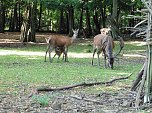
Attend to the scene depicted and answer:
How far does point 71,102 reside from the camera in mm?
8094

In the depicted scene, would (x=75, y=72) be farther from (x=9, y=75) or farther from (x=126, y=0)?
(x=126, y=0)

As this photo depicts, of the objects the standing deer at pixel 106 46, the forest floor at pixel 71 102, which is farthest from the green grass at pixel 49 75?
the forest floor at pixel 71 102

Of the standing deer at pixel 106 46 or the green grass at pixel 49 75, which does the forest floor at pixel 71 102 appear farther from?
the standing deer at pixel 106 46

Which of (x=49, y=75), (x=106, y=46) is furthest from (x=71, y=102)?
(x=106, y=46)

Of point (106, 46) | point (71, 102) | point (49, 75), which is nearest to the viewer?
point (71, 102)

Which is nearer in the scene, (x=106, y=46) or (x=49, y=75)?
(x=49, y=75)

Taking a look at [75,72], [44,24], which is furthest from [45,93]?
[44,24]

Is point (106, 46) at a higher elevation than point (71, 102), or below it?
higher

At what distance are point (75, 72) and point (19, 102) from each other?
5473mm

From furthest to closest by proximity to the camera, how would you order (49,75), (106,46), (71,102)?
(106,46), (49,75), (71,102)

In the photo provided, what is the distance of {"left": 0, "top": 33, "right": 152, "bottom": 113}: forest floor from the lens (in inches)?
291

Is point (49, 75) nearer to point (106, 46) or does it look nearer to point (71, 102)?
point (106, 46)

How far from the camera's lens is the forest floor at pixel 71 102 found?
738 cm

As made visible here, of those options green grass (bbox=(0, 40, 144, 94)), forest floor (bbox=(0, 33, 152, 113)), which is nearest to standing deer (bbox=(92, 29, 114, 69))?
green grass (bbox=(0, 40, 144, 94))
